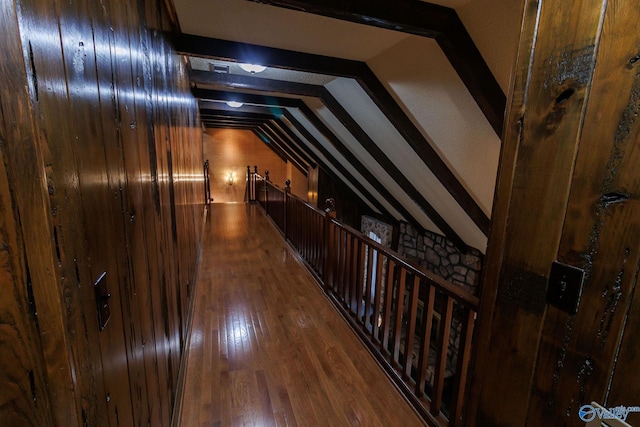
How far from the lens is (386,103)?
278cm

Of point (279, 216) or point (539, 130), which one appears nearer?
point (539, 130)

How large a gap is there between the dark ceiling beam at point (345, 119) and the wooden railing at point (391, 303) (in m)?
1.12

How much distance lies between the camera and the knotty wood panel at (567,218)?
2.18 feet

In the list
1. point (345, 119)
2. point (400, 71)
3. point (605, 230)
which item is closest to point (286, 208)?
point (345, 119)

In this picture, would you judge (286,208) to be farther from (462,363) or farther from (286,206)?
(462,363)

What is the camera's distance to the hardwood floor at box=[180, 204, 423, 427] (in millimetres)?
1682

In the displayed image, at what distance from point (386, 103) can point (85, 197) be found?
267 cm

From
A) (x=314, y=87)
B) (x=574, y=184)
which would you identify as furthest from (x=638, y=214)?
(x=314, y=87)

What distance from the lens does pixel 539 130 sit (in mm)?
822

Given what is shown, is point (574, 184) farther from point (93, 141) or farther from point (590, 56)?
point (93, 141)

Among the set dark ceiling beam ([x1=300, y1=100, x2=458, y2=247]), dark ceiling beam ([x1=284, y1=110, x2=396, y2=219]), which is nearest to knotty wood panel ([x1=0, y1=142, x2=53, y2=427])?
dark ceiling beam ([x1=300, y1=100, x2=458, y2=247])

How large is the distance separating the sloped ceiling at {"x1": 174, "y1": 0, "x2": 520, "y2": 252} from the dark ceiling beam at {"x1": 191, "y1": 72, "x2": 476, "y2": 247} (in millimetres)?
13

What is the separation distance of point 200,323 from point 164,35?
7.43 feet

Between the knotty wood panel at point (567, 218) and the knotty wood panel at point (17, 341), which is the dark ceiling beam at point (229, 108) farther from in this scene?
the knotty wood panel at point (17, 341)
